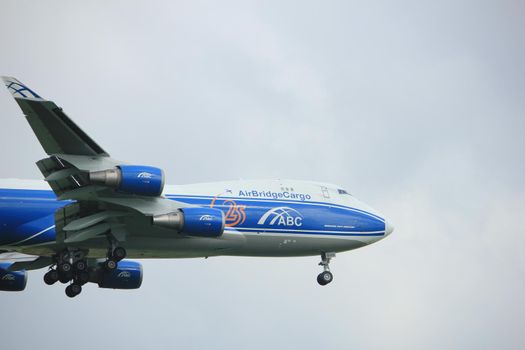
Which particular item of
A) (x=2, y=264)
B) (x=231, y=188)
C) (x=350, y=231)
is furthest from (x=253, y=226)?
(x=2, y=264)

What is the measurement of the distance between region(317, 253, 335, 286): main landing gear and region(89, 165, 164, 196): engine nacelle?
9173 mm

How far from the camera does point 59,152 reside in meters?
29.1

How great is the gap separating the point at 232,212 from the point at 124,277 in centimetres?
709

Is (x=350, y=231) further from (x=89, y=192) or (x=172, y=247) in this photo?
(x=89, y=192)

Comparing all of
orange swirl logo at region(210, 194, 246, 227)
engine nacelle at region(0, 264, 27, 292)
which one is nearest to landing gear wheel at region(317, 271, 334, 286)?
orange swirl logo at region(210, 194, 246, 227)

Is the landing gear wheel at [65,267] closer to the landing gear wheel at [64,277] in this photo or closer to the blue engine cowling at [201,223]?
the landing gear wheel at [64,277]

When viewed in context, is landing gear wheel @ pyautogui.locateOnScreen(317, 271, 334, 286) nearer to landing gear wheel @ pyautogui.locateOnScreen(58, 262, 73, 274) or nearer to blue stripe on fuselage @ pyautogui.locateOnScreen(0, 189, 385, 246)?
blue stripe on fuselage @ pyautogui.locateOnScreen(0, 189, 385, 246)

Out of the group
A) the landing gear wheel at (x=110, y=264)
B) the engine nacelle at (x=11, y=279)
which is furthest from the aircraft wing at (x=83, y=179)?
the engine nacelle at (x=11, y=279)

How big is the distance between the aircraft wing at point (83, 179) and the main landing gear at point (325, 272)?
7.02 m

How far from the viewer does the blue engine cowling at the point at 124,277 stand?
3850cm

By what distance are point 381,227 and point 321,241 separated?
3013 millimetres

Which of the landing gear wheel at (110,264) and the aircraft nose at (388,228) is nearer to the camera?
the landing gear wheel at (110,264)

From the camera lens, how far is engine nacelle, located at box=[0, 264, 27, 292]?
129 feet

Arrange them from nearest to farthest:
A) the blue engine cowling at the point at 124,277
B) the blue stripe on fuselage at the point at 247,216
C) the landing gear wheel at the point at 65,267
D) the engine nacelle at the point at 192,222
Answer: the engine nacelle at the point at 192,222 → the blue stripe on fuselage at the point at 247,216 → the landing gear wheel at the point at 65,267 → the blue engine cowling at the point at 124,277
